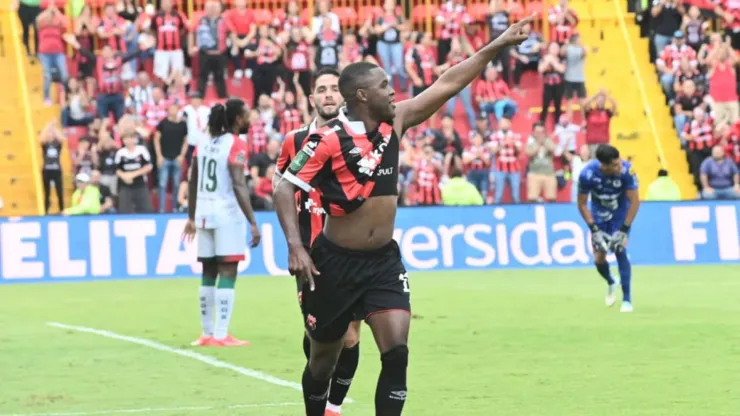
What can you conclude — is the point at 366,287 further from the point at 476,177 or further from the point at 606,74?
the point at 606,74

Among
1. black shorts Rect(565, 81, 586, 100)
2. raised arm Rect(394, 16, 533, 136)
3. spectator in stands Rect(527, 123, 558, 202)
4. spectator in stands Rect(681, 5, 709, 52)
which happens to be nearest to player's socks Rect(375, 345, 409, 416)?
raised arm Rect(394, 16, 533, 136)

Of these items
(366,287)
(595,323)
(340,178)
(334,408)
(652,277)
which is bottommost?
(652,277)

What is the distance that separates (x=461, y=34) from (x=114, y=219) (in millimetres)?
10605

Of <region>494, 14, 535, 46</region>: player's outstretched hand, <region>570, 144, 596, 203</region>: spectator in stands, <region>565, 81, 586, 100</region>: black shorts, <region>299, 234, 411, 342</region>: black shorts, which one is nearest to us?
<region>299, 234, 411, 342</region>: black shorts

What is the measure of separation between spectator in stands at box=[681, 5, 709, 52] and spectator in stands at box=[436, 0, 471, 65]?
4.67m

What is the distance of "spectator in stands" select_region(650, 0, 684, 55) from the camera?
33.9m

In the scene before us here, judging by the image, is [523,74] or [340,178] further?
[523,74]

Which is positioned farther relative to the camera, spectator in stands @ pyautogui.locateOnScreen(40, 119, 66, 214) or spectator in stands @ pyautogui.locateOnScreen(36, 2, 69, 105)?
spectator in stands @ pyautogui.locateOnScreen(36, 2, 69, 105)

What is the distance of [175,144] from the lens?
2934 cm

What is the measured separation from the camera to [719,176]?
3003 cm

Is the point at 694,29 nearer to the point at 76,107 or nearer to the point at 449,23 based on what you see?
the point at 449,23

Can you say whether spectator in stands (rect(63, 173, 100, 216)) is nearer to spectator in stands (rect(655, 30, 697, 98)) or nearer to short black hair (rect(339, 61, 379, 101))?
spectator in stands (rect(655, 30, 697, 98))

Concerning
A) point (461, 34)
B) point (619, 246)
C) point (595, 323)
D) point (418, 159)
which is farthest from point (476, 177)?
point (595, 323)

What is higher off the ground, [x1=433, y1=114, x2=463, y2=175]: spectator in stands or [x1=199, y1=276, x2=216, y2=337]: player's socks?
[x1=199, y1=276, x2=216, y2=337]: player's socks
